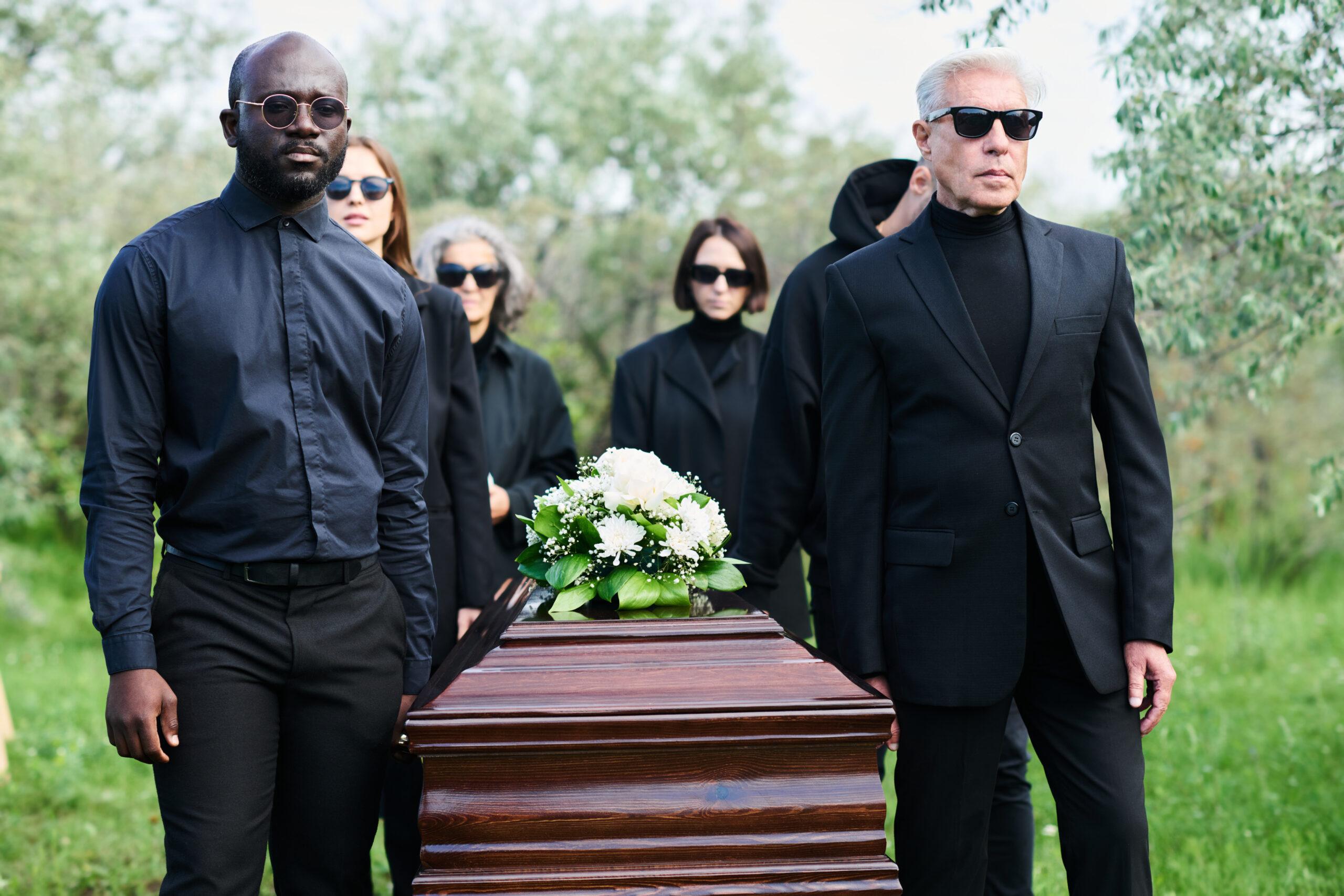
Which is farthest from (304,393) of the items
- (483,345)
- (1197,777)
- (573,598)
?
(1197,777)

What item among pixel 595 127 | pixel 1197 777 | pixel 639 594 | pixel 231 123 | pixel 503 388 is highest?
pixel 595 127

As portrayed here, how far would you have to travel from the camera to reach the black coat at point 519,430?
4.43m

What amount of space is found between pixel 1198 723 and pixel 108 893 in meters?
4.94

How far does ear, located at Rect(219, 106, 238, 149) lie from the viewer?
249 centimetres

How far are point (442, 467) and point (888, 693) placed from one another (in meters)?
1.66

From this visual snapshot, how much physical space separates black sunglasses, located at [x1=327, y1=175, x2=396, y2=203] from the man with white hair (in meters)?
1.74

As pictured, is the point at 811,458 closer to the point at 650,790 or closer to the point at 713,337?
the point at 650,790

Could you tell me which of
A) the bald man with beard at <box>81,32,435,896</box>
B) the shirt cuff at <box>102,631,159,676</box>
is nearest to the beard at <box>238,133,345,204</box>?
the bald man with beard at <box>81,32,435,896</box>

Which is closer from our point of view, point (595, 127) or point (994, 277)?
point (994, 277)

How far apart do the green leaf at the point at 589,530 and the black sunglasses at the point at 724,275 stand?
2.06 metres

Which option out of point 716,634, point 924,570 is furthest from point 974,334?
point 716,634

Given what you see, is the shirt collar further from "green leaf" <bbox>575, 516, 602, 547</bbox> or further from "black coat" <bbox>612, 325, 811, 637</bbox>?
"black coat" <bbox>612, 325, 811, 637</bbox>

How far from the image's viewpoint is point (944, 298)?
2.65 metres

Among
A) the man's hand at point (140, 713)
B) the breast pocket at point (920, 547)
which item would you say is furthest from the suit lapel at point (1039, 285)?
the man's hand at point (140, 713)
